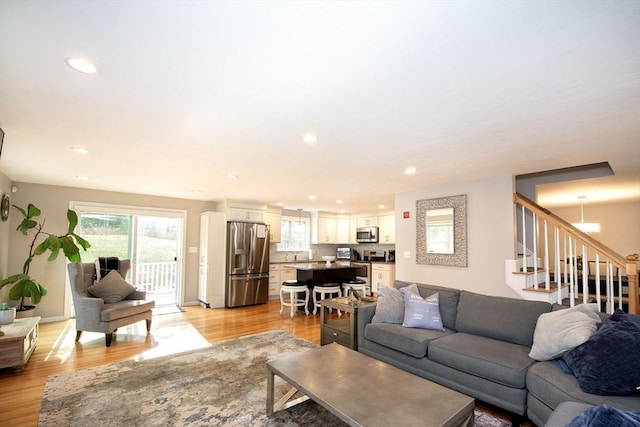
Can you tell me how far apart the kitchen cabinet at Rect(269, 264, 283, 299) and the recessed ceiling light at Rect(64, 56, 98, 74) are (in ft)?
20.4

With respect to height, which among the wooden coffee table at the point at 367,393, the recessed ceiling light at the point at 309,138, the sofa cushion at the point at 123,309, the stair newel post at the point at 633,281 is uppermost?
the recessed ceiling light at the point at 309,138

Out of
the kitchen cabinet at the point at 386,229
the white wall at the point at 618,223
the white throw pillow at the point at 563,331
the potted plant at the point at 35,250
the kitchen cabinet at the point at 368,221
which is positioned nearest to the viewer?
the white throw pillow at the point at 563,331

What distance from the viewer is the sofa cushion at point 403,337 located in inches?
112

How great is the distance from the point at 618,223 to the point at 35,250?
11.3 metres

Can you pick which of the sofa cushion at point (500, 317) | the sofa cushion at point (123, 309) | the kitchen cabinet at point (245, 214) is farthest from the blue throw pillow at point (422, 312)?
the kitchen cabinet at point (245, 214)

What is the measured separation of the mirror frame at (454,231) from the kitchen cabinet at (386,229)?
3.06 metres

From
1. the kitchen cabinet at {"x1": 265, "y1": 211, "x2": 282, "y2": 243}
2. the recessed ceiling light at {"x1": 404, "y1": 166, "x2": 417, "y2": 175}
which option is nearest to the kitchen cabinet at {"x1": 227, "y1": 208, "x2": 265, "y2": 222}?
the kitchen cabinet at {"x1": 265, "y1": 211, "x2": 282, "y2": 243}

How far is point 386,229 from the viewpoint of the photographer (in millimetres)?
8281

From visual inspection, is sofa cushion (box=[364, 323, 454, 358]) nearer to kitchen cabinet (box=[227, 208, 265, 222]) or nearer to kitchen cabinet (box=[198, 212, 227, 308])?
kitchen cabinet (box=[198, 212, 227, 308])

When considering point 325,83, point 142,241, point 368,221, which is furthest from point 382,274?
point 325,83

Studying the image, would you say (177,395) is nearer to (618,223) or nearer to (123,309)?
(123,309)

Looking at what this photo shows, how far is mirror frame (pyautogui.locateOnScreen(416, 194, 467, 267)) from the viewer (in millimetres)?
4520

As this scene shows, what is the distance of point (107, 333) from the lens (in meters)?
3.98

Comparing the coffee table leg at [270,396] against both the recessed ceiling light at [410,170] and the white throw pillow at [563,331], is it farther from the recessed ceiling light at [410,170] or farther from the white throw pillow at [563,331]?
the recessed ceiling light at [410,170]
